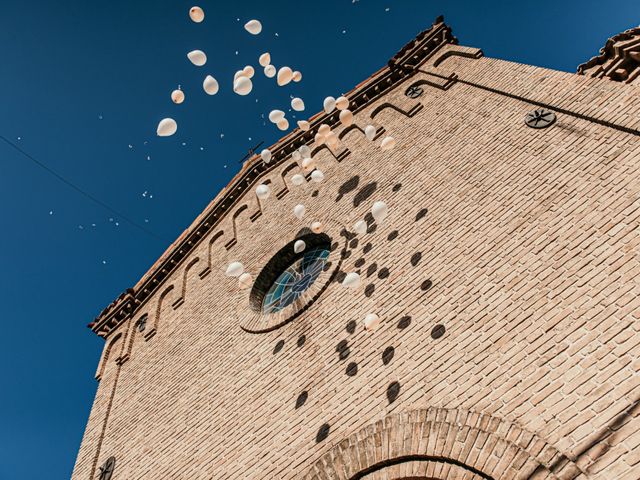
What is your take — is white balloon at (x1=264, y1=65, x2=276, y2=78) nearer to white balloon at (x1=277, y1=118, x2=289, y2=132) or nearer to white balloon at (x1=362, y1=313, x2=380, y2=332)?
white balloon at (x1=277, y1=118, x2=289, y2=132)

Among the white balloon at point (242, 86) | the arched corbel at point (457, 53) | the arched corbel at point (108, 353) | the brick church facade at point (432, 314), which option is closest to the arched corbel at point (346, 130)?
the brick church facade at point (432, 314)

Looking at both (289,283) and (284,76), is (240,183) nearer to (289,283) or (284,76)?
(289,283)

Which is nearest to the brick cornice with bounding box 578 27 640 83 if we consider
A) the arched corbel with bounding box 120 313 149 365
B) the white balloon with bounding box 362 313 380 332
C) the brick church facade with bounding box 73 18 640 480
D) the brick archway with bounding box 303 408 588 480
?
the brick church facade with bounding box 73 18 640 480

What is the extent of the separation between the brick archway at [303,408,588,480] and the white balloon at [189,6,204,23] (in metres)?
5.50

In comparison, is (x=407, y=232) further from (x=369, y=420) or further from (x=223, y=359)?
(x=223, y=359)

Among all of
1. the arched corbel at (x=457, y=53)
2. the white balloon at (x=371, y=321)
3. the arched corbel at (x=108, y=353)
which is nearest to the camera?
the white balloon at (x=371, y=321)

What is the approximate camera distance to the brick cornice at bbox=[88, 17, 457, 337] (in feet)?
34.0

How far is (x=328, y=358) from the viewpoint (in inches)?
230

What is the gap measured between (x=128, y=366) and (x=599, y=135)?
8.88 metres

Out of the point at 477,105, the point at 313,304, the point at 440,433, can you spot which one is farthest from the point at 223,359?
the point at 477,105

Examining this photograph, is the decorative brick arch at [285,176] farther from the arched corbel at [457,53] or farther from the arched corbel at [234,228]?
the arched corbel at [457,53]

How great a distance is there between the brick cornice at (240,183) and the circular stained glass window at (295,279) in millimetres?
3571

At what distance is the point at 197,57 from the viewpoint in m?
6.91

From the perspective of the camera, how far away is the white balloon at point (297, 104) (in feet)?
23.7
